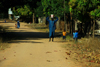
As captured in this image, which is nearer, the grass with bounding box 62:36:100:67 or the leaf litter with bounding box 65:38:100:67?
the grass with bounding box 62:36:100:67

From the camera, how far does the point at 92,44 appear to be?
557 inches

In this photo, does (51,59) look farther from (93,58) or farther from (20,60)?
(93,58)

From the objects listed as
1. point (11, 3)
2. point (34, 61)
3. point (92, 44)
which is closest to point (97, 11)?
point (92, 44)

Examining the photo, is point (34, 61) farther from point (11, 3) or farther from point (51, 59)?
point (11, 3)

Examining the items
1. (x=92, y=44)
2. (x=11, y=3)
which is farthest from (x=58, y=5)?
(x=92, y=44)

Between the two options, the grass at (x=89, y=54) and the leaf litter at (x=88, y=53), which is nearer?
the grass at (x=89, y=54)

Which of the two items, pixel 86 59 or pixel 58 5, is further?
pixel 58 5

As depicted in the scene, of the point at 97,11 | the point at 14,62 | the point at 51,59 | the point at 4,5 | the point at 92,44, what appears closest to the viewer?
the point at 14,62

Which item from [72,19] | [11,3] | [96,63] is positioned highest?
[11,3]

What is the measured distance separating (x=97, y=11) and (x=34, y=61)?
11286 mm

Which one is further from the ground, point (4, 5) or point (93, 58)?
point (4, 5)

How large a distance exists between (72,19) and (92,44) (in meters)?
12.5

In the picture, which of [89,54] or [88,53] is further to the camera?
[88,53]

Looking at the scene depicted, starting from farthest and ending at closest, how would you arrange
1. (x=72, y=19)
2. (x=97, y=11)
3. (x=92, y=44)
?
1. (x=72, y=19)
2. (x=97, y=11)
3. (x=92, y=44)
